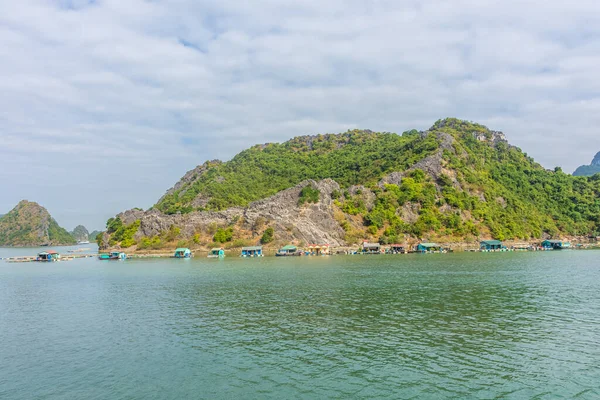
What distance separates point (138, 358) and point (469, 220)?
157m

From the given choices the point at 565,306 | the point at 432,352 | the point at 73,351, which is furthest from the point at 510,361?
the point at 73,351

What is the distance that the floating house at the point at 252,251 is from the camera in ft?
435

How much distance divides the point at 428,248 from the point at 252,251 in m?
59.8

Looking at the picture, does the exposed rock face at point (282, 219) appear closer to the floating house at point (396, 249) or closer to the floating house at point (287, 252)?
the floating house at point (287, 252)

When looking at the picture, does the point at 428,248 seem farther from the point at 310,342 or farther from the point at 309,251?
the point at 310,342

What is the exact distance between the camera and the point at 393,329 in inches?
1347

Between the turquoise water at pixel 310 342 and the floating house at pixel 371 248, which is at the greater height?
the floating house at pixel 371 248

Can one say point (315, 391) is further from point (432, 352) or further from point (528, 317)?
point (528, 317)

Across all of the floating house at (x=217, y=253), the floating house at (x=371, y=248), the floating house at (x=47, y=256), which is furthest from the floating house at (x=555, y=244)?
the floating house at (x=47, y=256)

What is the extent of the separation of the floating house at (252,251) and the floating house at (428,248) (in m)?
54.3

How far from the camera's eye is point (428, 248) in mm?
138625

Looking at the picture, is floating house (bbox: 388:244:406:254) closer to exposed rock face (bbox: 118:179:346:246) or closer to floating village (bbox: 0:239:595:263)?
floating village (bbox: 0:239:595:263)

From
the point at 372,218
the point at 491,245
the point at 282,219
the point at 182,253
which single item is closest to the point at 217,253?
the point at 182,253

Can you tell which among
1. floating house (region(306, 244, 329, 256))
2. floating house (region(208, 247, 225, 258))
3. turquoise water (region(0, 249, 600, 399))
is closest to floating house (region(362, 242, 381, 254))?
floating house (region(306, 244, 329, 256))
